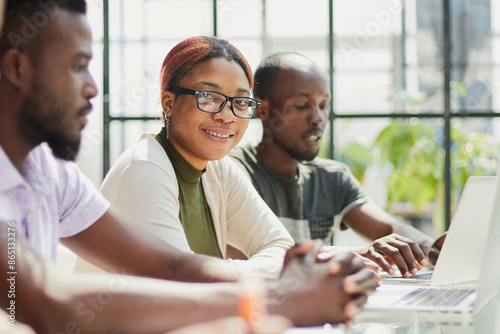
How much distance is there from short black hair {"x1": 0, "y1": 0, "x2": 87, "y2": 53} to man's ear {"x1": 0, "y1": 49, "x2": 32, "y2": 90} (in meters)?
0.01

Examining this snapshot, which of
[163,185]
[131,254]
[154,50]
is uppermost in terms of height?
[154,50]

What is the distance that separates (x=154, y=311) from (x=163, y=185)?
73cm

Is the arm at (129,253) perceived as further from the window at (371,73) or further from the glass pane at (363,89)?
the glass pane at (363,89)

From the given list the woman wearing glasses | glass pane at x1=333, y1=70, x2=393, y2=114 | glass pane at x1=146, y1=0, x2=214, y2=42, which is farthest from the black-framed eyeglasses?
glass pane at x1=333, y1=70, x2=393, y2=114

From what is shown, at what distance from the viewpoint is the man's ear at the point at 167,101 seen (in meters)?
1.87

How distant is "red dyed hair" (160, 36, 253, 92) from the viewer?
5.94 feet

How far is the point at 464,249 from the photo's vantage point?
56.7 inches

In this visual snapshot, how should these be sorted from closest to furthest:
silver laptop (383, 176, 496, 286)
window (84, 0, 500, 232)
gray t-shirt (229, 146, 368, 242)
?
silver laptop (383, 176, 496, 286) < gray t-shirt (229, 146, 368, 242) < window (84, 0, 500, 232)

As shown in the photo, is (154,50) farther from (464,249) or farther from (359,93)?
(359,93)

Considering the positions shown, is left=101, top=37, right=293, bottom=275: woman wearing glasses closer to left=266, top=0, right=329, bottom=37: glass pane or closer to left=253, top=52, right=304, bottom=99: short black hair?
left=253, top=52, right=304, bottom=99: short black hair

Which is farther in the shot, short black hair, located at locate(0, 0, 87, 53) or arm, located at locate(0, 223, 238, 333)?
short black hair, located at locate(0, 0, 87, 53)

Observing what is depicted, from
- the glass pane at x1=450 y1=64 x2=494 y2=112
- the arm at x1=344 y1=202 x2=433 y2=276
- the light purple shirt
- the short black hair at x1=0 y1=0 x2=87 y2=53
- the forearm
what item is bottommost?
the arm at x1=344 y1=202 x2=433 y2=276

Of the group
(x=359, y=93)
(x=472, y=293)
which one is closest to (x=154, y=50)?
(x=472, y=293)

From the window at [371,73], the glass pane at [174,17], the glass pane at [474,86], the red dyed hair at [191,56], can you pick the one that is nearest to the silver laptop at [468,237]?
the red dyed hair at [191,56]
